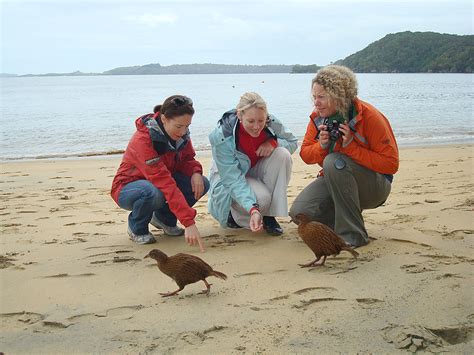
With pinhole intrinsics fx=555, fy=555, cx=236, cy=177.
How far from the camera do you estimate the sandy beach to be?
113 inches

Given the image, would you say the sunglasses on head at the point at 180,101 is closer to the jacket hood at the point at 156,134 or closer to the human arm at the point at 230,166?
the jacket hood at the point at 156,134

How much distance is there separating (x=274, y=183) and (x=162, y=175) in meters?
1.00

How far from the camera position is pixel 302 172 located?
29.1 feet

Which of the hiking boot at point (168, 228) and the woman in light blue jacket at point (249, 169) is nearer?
the woman in light blue jacket at point (249, 169)

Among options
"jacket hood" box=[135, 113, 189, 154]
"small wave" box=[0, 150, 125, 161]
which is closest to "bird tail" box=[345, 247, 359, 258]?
"jacket hood" box=[135, 113, 189, 154]

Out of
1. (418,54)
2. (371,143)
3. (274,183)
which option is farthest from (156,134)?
(418,54)

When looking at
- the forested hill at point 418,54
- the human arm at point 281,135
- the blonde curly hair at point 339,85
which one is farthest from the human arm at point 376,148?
the forested hill at point 418,54

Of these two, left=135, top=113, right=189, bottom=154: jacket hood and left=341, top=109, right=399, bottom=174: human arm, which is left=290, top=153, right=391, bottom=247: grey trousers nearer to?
left=341, top=109, right=399, bottom=174: human arm

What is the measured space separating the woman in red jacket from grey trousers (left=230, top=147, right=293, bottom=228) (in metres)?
0.50

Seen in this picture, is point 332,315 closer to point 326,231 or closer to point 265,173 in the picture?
point 326,231

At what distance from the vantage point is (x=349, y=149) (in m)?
4.21

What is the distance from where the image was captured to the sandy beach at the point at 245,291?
9.39ft

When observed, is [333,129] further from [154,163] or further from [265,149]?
[154,163]

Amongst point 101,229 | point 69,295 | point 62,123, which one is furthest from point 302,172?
point 62,123
